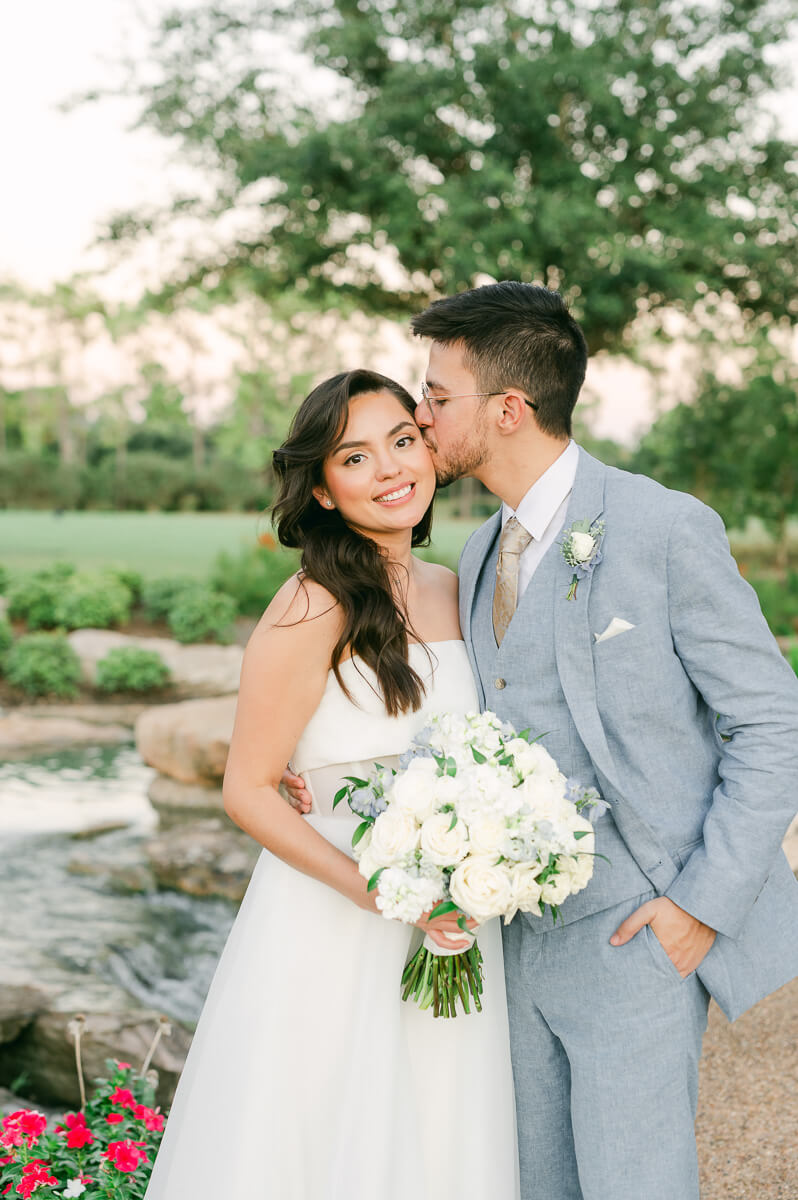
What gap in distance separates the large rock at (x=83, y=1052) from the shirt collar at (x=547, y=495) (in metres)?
3.16

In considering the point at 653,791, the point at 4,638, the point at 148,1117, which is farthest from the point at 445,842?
the point at 4,638

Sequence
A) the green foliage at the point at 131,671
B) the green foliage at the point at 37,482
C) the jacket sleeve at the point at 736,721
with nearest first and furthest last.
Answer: the jacket sleeve at the point at 736,721
the green foliage at the point at 131,671
the green foliage at the point at 37,482

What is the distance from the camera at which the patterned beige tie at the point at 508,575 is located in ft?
8.71

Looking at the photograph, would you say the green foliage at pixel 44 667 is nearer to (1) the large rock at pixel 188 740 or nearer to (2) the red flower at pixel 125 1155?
(1) the large rock at pixel 188 740

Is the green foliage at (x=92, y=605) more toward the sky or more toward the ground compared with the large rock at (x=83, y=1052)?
more toward the sky

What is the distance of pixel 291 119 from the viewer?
1352 cm

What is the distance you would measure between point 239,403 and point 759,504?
48.7 feet

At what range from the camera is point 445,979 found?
92.9 inches

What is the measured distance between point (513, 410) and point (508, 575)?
1.43ft

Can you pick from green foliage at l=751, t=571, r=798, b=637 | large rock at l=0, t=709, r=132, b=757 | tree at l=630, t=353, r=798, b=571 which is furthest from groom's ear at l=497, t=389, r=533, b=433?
tree at l=630, t=353, r=798, b=571

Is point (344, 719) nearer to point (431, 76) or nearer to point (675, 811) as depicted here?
point (675, 811)

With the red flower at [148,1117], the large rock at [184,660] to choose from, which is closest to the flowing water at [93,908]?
the red flower at [148,1117]

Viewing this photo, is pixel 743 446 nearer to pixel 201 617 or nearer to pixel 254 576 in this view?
pixel 254 576

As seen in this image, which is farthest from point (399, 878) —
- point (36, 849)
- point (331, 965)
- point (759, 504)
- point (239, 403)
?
point (239, 403)
